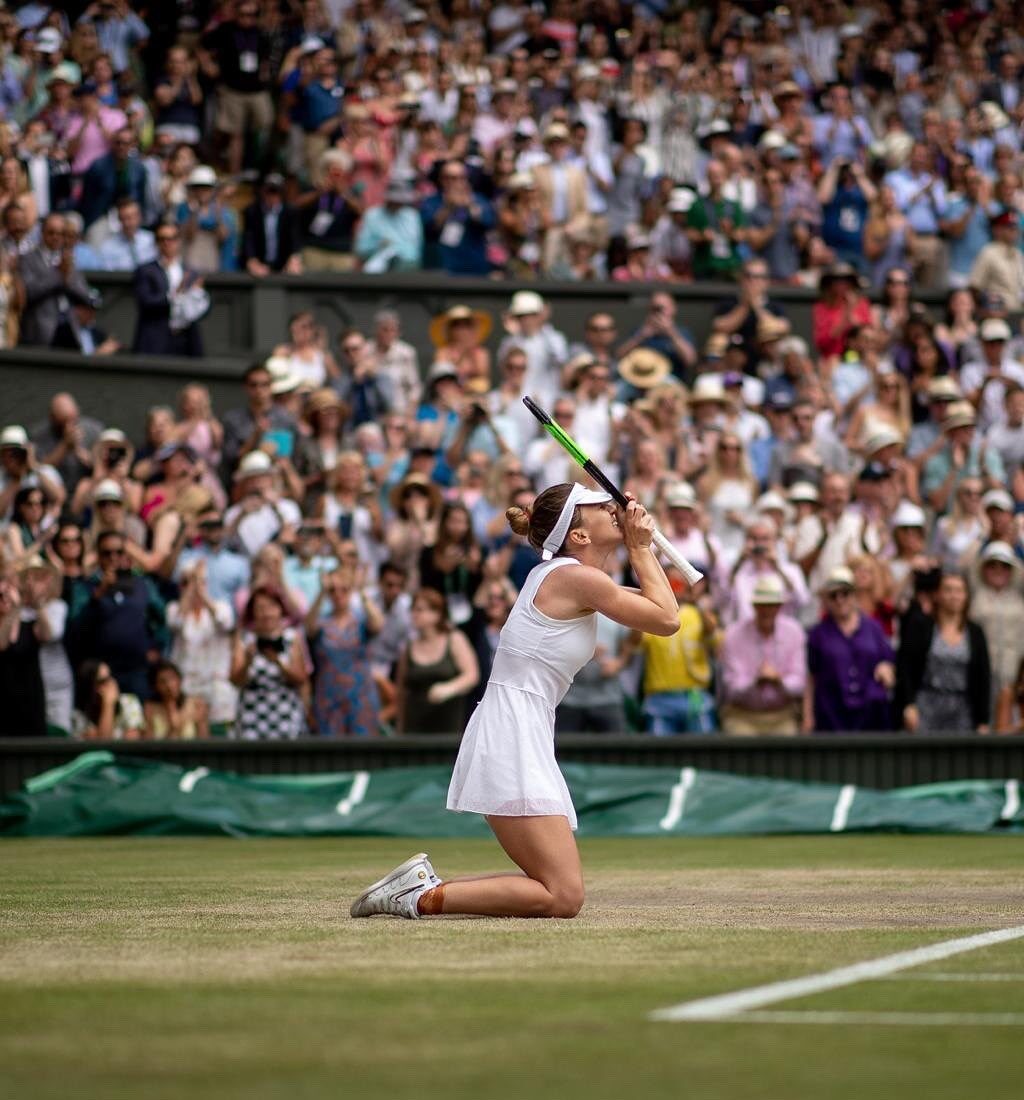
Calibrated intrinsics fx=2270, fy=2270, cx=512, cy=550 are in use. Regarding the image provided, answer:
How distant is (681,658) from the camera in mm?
17328

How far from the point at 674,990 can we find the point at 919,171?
18.7m

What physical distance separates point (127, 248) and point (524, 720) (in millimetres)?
13234

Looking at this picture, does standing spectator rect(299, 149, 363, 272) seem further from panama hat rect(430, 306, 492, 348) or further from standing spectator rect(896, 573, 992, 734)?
standing spectator rect(896, 573, 992, 734)

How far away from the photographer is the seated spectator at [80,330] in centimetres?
2002

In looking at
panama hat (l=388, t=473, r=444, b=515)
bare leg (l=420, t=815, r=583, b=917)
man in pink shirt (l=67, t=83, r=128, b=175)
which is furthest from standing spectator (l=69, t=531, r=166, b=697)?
bare leg (l=420, t=815, r=583, b=917)

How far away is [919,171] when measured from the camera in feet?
77.9

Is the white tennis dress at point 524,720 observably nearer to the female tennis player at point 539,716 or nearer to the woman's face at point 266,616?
the female tennis player at point 539,716

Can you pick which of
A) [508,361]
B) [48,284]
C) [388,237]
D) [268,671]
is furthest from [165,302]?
[268,671]

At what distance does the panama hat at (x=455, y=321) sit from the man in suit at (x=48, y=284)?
3271 millimetres

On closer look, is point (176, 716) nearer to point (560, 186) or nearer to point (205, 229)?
point (205, 229)

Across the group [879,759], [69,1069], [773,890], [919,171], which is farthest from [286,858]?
[919,171]

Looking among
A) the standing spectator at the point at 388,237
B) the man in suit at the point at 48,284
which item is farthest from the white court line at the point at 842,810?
the standing spectator at the point at 388,237

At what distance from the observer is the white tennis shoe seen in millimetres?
8594

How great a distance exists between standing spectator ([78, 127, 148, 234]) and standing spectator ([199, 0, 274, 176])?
2320 millimetres
